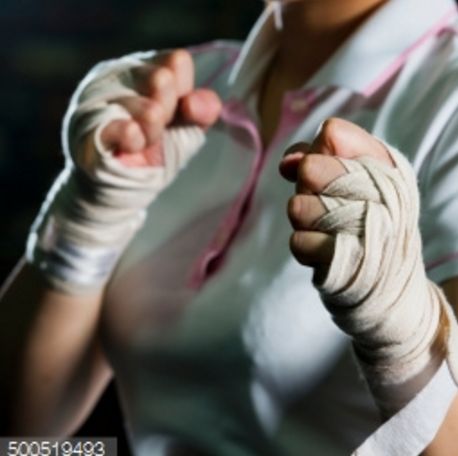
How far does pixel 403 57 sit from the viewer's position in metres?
0.79

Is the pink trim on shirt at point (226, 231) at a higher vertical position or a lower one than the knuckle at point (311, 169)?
lower

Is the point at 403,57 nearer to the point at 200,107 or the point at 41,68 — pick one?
the point at 200,107

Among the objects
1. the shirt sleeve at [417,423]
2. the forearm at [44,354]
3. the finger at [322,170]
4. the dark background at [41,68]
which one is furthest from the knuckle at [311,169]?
the dark background at [41,68]

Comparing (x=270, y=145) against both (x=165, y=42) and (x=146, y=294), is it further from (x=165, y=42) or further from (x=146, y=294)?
(x=165, y=42)

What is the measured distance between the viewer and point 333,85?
0.82 metres

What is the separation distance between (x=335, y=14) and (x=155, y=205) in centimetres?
22

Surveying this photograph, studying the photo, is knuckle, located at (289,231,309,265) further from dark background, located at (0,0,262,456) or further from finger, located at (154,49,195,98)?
dark background, located at (0,0,262,456)

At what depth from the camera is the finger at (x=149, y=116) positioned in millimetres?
818

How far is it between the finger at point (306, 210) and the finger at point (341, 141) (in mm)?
28

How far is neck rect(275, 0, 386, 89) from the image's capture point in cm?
83

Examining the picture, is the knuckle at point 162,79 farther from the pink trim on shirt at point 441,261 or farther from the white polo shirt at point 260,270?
the pink trim on shirt at point 441,261

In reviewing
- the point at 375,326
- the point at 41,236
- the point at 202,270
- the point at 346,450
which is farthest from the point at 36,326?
the point at 375,326

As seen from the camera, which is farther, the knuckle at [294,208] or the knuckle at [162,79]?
the knuckle at [162,79]

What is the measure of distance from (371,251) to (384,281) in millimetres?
20
